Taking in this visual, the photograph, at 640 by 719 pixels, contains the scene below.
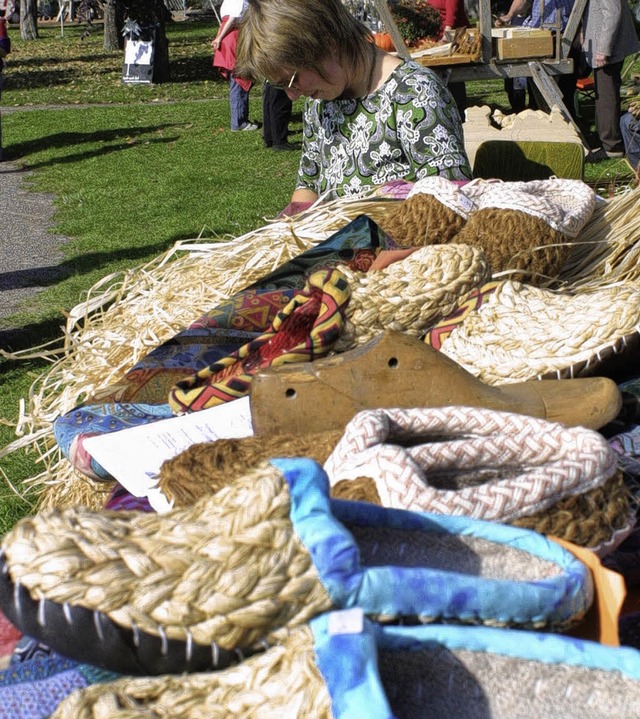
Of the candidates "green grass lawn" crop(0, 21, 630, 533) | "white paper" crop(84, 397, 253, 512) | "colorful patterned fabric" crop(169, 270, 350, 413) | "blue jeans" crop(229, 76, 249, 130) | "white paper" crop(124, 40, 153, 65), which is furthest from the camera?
"white paper" crop(124, 40, 153, 65)

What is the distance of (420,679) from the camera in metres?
0.76

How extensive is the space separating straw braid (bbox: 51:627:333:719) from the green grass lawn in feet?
5.77

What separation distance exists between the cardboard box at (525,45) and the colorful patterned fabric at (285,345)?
722 cm

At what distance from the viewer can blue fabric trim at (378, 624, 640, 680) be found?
759 millimetres

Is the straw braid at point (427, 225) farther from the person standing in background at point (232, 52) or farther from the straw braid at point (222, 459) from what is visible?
the person standing in background at point (232, 52)

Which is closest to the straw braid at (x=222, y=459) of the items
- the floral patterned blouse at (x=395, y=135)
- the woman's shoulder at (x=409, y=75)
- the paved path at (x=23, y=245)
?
the floral patterned blouse at (x=395, y=135)

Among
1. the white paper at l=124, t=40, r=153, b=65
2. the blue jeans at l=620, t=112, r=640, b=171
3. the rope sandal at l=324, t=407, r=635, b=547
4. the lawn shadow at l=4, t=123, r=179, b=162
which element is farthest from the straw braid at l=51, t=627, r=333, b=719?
the white paper at l=124, t=40, r=153, b=65

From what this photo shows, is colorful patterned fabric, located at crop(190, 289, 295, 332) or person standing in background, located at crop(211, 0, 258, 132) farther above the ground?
person standing in background, located at crop(211, 0, 258, 132)

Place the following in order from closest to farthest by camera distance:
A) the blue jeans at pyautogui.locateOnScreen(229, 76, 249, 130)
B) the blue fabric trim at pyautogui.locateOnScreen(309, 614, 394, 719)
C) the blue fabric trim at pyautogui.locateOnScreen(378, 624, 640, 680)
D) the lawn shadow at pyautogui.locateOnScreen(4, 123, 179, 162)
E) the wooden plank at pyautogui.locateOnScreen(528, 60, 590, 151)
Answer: the blue fabric trim at pyautogui.locateOnScreen(309, 614, 394, 719) < the blue fabric trim at pyautogui.locateOnScreen(378, 624, 640, 680) < the wooden plank at pyautogui.locateOnScreen(528, 60, 590, 151) < the lawn shadow at pyautogui.locateOnScreen(4, 123, 179, 162) < the blue jeans at pyautogui.locateOnScreen(229, 76, 249, 130)

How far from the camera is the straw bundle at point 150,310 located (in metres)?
2.00

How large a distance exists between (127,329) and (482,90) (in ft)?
37.7

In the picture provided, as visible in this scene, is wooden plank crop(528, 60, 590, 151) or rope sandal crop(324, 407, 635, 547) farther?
wooden plank crop(528, 60, 590, 151)

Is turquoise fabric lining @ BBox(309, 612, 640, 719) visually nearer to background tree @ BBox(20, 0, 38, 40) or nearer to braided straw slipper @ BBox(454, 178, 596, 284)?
braided straw slipper @ BBox(454, 178, 596, 284)

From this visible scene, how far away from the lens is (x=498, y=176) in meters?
3.42
